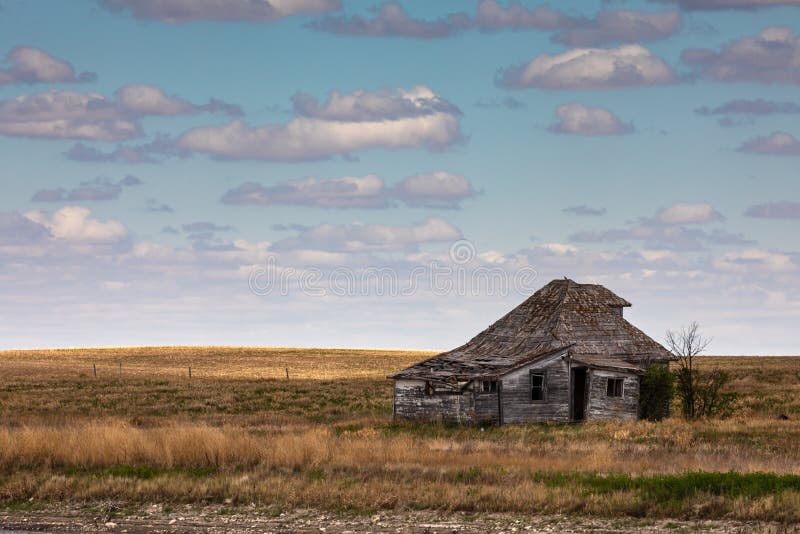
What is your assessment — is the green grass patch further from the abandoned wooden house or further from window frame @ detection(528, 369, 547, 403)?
window frame @ detection(528, 369, 547, 403)

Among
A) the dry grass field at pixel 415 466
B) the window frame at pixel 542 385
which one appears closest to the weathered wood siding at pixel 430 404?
the dry grass field at pixel 415 466

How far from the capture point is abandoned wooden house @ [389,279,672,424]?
3809 centimetres

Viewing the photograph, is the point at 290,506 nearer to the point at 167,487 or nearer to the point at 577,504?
the point at 167,487

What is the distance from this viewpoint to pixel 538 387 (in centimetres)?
3878

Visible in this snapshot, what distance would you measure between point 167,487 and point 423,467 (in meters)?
5.26

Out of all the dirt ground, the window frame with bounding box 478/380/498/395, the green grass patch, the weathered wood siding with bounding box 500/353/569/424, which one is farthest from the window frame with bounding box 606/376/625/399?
the dirt ground

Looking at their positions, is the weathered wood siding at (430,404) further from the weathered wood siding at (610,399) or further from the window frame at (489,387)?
the weathered wood siding at (610,399)

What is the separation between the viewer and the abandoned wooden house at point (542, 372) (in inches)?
1500

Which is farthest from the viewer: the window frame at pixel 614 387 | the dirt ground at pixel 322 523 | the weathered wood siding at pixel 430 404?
the window frame at pixel 614 387

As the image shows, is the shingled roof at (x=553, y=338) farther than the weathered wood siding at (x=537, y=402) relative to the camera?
Yes

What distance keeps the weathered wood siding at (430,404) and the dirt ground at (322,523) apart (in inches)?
757

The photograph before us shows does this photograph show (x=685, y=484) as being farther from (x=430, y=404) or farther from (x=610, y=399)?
(x=610, y=399)

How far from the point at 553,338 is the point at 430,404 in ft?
18.1

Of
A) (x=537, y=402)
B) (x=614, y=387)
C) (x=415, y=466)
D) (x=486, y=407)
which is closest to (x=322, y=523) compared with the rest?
(x=415, y=466)
